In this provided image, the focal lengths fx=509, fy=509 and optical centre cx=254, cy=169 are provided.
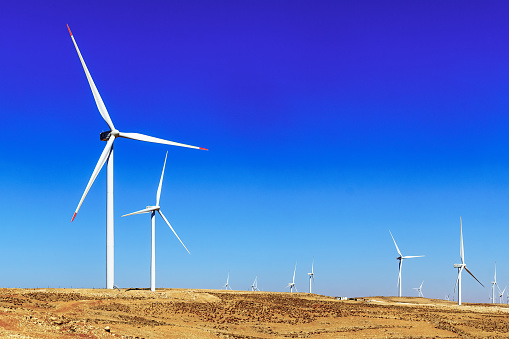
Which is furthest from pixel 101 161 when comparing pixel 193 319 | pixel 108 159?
pixel 193 319

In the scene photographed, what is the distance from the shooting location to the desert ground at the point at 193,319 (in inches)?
1353

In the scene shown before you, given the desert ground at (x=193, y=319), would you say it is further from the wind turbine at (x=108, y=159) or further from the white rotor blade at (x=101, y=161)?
the white rotor blade at (x=101, y=161)

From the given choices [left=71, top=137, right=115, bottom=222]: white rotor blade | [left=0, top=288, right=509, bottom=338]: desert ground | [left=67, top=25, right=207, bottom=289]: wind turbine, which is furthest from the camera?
[left=67, top=25, right=207, bottom=289]: wind turbine

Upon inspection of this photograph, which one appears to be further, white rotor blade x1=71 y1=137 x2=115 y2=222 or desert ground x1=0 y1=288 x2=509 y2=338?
white rotor blade x1=71 y1=137 x2=115 y2=222

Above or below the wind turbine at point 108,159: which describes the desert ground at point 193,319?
below

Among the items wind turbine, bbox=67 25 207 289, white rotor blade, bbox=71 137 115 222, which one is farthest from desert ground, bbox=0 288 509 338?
white rotor blade, bbox=71 137 115 222

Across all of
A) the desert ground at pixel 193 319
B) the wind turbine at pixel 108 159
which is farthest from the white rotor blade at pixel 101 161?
the desert ground at pixel 193 319

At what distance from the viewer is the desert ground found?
1353 inches

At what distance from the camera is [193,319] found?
47281mm

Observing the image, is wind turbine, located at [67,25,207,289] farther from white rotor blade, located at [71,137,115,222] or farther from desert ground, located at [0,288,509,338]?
desert ground, located at [0,288,509,338]

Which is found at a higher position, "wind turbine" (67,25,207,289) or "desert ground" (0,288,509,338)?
"wind turbine" (67,25,207,289)

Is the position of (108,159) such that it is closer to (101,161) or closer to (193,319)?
(101,161)

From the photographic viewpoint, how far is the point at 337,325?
49.3m

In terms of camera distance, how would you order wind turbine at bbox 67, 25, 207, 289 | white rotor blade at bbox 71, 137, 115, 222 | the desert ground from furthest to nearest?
1. wind turbine at bbox 67, 25, 207, 289
2. white rotor blade at bbox 71, 137, 115, 222
3. the desert ground
